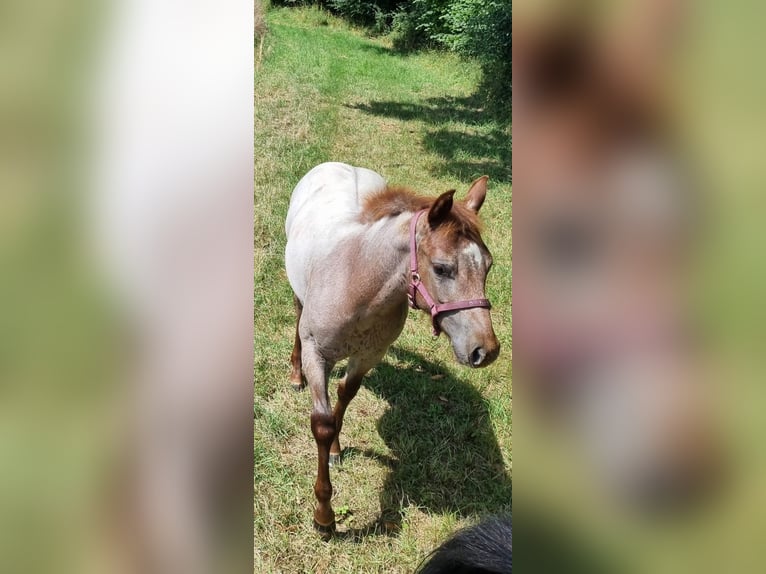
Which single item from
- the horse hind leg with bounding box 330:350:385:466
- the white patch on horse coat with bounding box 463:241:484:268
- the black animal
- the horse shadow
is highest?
the white patch on horse coat with bounding box 463:241:484:268

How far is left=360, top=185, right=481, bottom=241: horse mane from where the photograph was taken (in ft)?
4.93

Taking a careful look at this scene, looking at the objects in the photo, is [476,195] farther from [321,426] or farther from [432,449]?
[432,449]

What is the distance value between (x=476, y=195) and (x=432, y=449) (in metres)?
1.28

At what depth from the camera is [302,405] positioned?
2457 millimetres

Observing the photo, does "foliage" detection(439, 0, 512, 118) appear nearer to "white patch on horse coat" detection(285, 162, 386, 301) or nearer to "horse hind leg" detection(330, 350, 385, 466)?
"white patch on horse coat" detection(285, 162, 386, 301)

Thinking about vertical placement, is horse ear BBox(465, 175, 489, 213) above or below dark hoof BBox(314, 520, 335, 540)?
above

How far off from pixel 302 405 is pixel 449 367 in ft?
2.79
